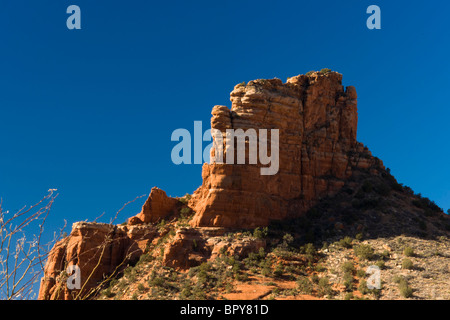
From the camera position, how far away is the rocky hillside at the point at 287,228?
33500 mm

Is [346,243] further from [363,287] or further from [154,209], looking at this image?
[154,209]

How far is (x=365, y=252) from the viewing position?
35.6 meters

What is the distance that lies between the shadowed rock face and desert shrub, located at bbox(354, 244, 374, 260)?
Result: 32.6ft

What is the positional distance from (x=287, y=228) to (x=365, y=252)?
31.0 feet

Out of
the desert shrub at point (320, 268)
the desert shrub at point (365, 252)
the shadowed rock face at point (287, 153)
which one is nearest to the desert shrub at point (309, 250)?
the desert shrub at point (320, 268)

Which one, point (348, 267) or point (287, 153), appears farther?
point (287, 153)

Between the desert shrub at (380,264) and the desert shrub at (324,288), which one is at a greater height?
the desert shrub at (380,264)

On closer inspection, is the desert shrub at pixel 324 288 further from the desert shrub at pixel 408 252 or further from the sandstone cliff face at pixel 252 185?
the desert shrub at pixel 408 252

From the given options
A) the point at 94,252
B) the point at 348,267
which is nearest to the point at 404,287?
the point at 348,267

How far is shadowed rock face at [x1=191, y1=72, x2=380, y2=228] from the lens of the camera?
139 ft

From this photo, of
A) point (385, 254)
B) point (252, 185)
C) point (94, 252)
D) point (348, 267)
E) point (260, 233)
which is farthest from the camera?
point (252, 185)

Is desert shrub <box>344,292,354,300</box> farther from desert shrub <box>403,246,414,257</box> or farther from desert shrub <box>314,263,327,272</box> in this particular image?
desert shrub <box>403,246,414,257</box>

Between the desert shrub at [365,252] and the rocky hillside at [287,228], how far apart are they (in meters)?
0.10
